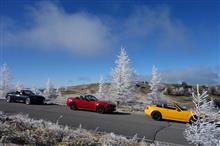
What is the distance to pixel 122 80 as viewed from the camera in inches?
1555

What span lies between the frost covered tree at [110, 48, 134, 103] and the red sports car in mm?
12247

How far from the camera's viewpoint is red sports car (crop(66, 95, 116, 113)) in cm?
2473

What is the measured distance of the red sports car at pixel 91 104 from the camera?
974 inches

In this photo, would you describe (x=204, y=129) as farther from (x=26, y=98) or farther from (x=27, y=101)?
(x=26, y=98)

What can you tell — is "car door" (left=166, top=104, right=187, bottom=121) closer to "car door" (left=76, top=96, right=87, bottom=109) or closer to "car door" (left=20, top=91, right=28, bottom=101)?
"car door" (left=76, top=96, right=87, bottom=109)

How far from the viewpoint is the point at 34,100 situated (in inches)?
1171

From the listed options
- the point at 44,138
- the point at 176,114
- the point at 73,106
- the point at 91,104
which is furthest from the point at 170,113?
the point at 44,138

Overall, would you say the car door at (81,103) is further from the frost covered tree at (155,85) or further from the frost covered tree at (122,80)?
the frost covered tree at (155,85)

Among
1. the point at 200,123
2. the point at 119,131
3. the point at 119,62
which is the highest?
the point at 119,62

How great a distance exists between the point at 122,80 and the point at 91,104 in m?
14.4

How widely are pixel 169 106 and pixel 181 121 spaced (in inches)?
57.8

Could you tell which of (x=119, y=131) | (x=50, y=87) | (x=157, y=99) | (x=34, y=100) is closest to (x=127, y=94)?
(x=157, y=99)

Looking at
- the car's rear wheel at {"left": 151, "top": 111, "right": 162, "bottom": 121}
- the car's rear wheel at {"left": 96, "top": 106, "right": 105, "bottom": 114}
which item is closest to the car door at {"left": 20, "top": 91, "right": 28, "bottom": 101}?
the car's rear wheel at {"left": 96, "top": 106, "right": 105, "bottom": 114}

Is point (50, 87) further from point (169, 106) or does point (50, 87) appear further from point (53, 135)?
point (53, 135)
